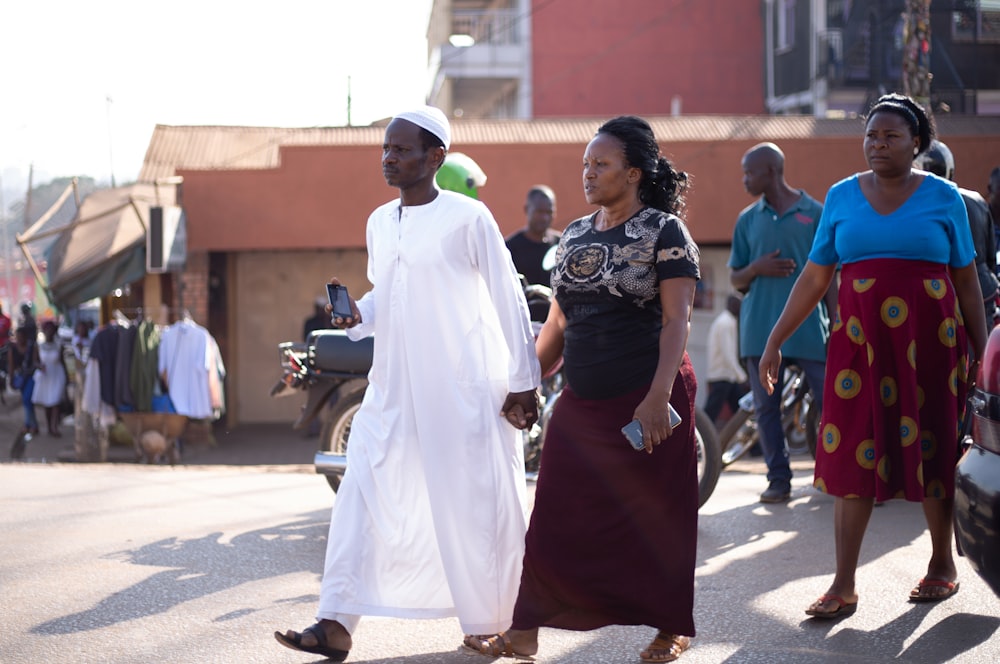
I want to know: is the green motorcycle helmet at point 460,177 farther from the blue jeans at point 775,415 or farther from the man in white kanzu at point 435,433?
the man in white kanzu at point 435,433

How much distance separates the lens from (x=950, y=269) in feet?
15.5

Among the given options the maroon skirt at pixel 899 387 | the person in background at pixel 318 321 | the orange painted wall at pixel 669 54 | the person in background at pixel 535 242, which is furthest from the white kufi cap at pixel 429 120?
the orange painted wall at pixel 669 54

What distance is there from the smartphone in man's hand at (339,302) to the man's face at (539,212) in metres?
3.93

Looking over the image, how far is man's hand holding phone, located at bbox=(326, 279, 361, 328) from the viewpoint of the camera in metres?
4.34

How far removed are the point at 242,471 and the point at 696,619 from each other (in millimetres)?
5943

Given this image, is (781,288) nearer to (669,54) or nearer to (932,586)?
(932,586)

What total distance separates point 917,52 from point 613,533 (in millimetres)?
12276

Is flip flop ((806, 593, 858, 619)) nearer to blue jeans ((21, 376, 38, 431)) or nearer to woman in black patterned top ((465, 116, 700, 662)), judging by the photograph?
woman in black patterned top ((465, 116, 700, 662))

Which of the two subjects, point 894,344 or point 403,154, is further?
point 894,344

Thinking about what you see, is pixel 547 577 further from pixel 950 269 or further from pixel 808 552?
pixel 808 552

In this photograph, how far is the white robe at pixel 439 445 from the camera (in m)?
4.19

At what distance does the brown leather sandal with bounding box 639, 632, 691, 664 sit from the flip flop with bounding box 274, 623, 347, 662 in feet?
3.28

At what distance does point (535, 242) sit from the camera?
8.27m

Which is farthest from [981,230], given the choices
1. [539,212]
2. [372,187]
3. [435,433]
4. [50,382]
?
[50,382]
